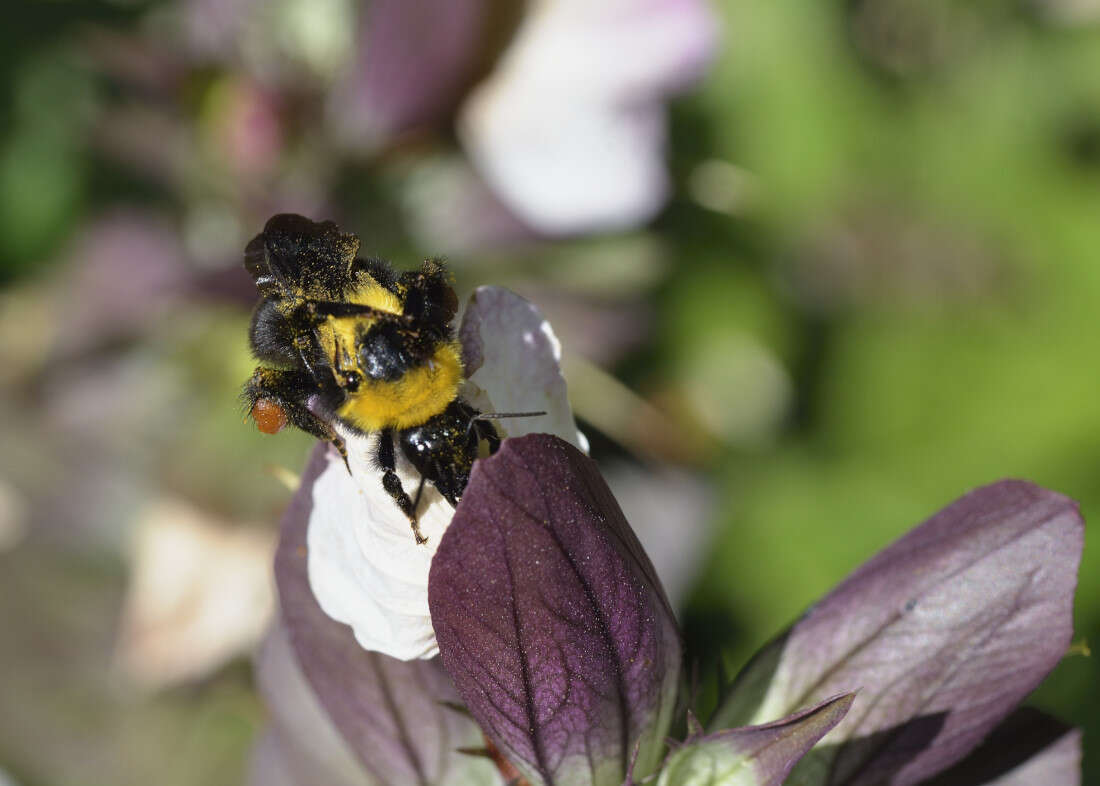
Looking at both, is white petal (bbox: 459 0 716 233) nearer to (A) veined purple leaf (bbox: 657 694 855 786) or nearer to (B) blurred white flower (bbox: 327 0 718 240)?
(B) blurred white flower (bbox: 327 0 718 240)

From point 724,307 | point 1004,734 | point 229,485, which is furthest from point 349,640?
point 724,307

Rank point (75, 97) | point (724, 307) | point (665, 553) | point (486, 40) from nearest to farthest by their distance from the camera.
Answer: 1. point (486, 40)
2. point (665, 553)
3. point (75, 97)
4. point (724, 307)

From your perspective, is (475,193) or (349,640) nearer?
(349,640)

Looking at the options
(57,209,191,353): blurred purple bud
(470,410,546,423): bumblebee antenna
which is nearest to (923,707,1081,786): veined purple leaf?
(470,410,546,423): bumblebee antenna

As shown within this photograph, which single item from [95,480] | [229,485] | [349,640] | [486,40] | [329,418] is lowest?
[95,480]

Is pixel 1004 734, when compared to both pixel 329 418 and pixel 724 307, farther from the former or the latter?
pixel 724 307

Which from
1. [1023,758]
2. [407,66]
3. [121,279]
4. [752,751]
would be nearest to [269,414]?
[752,751]
